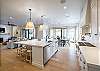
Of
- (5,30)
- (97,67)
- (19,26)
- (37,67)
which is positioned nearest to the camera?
(97,67)

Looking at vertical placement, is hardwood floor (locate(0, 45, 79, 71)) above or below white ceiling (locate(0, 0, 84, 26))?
below

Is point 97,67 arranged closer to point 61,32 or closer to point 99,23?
point 99,23

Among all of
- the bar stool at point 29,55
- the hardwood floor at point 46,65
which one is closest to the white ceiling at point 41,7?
the bar stool at point 29,55

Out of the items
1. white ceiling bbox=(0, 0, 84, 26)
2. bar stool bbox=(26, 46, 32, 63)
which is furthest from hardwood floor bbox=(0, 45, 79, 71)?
white ceiling bbox=(0, 0, 84, 26)

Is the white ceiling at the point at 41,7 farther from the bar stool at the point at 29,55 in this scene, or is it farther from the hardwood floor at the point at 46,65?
the hardwood floor at the point at 46,65

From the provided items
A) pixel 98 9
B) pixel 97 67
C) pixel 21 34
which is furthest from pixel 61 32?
pixel 97 67

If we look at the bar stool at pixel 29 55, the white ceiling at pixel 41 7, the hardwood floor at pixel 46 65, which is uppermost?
the white ceiling at pixel 41 7

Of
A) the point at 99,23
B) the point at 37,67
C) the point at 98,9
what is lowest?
the point at 37,67

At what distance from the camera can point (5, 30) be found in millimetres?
13391

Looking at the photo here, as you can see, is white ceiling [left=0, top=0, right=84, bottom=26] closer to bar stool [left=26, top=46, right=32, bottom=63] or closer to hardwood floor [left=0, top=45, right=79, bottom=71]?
bar stool [left=26, top=46, right=32, bottom=63]

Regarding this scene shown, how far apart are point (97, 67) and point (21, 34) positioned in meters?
15.4

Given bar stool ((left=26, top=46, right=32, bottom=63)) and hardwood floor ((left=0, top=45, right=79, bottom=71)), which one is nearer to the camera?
hardwood floor ((left=0, top=45, right=79, bottom=71))

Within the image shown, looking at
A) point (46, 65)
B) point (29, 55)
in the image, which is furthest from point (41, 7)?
point (46, 65)

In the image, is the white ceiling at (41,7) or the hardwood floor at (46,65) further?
the white ceiling at (41,7)
